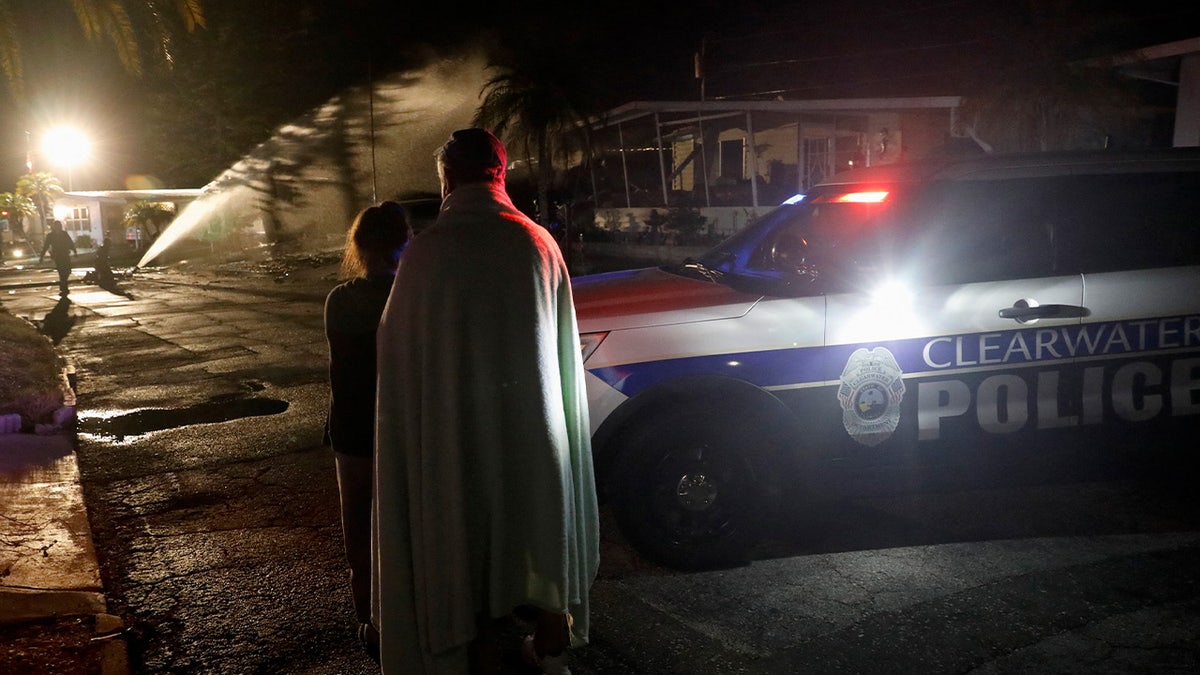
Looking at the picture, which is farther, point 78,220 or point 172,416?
point 78,220

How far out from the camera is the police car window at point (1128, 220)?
4543mm

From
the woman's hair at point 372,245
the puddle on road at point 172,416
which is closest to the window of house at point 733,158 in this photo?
the puddle on road at point 172,416

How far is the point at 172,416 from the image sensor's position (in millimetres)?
8039

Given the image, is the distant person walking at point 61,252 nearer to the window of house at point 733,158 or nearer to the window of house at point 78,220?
the window of house at point 733,158

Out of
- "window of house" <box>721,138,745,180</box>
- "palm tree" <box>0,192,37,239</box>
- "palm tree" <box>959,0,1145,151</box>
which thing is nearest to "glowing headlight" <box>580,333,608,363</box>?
"palm tree" <box>959,0,1145,151</box>

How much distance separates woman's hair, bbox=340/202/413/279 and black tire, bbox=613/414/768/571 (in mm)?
1409

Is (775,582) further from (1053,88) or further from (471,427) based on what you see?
(1053,88)

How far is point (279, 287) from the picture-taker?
887 inches

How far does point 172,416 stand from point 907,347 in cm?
647

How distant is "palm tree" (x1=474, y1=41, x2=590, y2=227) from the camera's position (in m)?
25.8

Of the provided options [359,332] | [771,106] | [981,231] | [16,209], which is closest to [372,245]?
[359,332]

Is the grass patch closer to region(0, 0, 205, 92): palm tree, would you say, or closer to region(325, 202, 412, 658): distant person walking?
region(0, 0, 205, 92): palm tree

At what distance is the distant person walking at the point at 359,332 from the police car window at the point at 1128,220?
10.8 ft

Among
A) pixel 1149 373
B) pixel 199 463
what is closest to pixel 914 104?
pixel 1149 373
